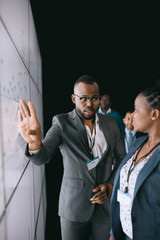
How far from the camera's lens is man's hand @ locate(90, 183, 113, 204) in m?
1.44

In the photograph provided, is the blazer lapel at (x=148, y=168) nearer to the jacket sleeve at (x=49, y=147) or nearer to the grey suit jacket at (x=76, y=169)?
the grey suit jacket at (x=76, y=169)

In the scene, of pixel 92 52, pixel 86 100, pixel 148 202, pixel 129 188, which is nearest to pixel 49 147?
pixel 86 100

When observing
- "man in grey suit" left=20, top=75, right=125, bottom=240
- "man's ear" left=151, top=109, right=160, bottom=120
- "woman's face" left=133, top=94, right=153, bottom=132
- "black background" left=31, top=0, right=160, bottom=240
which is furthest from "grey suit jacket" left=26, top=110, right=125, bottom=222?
"black background" left=31, top=0, right=160, bottom=240

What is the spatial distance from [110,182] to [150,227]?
50cm

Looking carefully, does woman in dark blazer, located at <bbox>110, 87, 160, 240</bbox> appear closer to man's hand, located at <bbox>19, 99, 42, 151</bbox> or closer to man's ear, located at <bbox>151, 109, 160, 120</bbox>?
man's ear, located at <bbox>151, 109, 160, 120</bbox>

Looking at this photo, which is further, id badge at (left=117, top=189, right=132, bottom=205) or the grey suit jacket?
the grey suit jacket

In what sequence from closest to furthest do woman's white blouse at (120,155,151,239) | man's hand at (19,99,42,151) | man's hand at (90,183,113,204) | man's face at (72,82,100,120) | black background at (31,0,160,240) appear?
man's hand at (19,99,42,151) < woman's white blouse at (120,155,151,239) < man's hand at (90,183,113,204) < man's face at (72,82,100,120) < black background at (31,0,160,240)

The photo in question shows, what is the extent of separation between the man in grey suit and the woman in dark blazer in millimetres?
154

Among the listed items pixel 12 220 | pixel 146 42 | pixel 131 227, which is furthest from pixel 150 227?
pixel 146 42

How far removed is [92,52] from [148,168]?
366 cm

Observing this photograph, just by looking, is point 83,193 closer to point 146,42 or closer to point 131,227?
point 131,227

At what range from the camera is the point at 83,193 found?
1493mm

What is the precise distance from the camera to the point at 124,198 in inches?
51.3

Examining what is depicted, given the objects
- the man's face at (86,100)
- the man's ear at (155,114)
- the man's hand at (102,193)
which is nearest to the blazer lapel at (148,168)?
the man's ear at (155,114)
